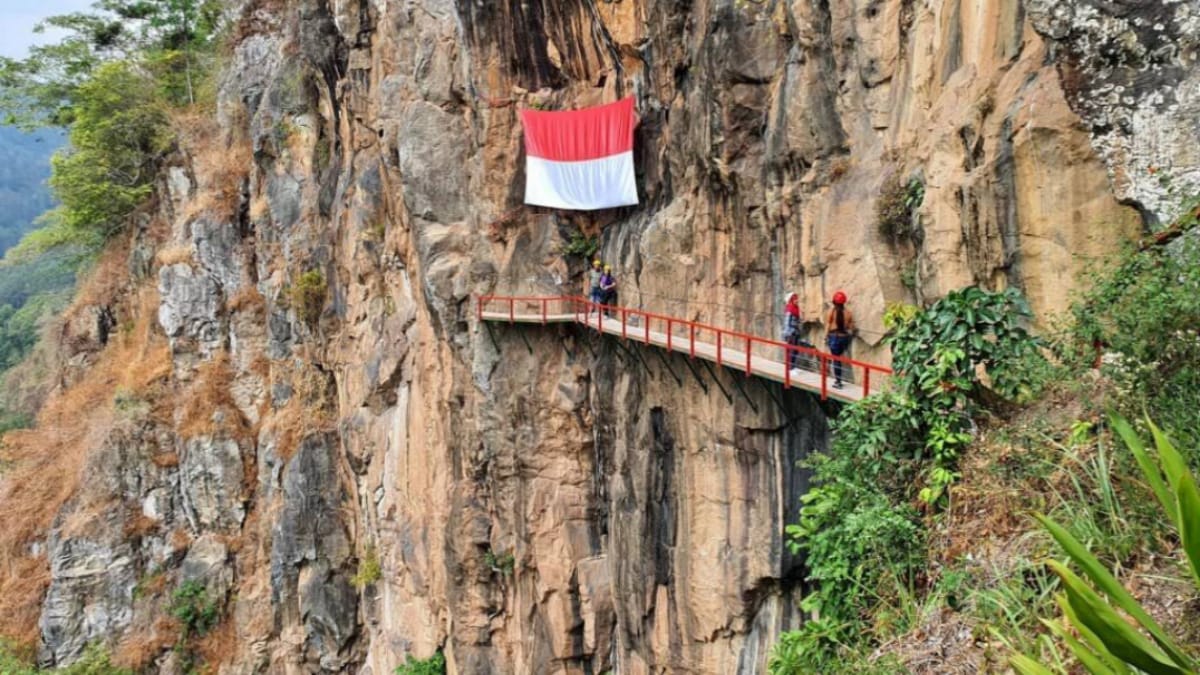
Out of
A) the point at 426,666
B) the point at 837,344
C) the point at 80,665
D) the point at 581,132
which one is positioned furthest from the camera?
the point at 80,665

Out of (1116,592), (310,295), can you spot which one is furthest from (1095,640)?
(310,295)

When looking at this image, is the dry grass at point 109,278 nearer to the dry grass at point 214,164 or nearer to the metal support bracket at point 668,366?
the dry grass at point 214,164

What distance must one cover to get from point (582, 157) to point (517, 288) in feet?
10.6

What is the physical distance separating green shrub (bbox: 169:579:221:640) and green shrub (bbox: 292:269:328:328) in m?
9.52

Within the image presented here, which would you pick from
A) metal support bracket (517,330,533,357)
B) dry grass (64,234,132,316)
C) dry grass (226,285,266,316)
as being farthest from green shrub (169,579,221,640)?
metal support bracket (517,330,533,357)

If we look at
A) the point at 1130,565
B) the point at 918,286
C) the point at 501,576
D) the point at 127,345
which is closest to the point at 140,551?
the point at 127,345

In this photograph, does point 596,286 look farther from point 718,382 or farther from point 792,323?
point 792,323

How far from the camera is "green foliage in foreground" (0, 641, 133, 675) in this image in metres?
21.7

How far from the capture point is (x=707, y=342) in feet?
38.8

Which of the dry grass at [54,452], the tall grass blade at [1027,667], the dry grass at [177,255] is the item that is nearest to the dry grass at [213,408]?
the dry grass at [54,452]

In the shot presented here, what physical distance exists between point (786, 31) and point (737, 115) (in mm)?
1346

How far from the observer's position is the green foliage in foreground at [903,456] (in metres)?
5.99

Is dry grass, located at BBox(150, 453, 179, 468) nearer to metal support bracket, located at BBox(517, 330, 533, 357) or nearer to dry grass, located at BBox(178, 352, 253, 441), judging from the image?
dry grass, located at BBox(178, 352, 253, 441)

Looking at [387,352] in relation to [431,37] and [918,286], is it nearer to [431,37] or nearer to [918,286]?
[431,37]
